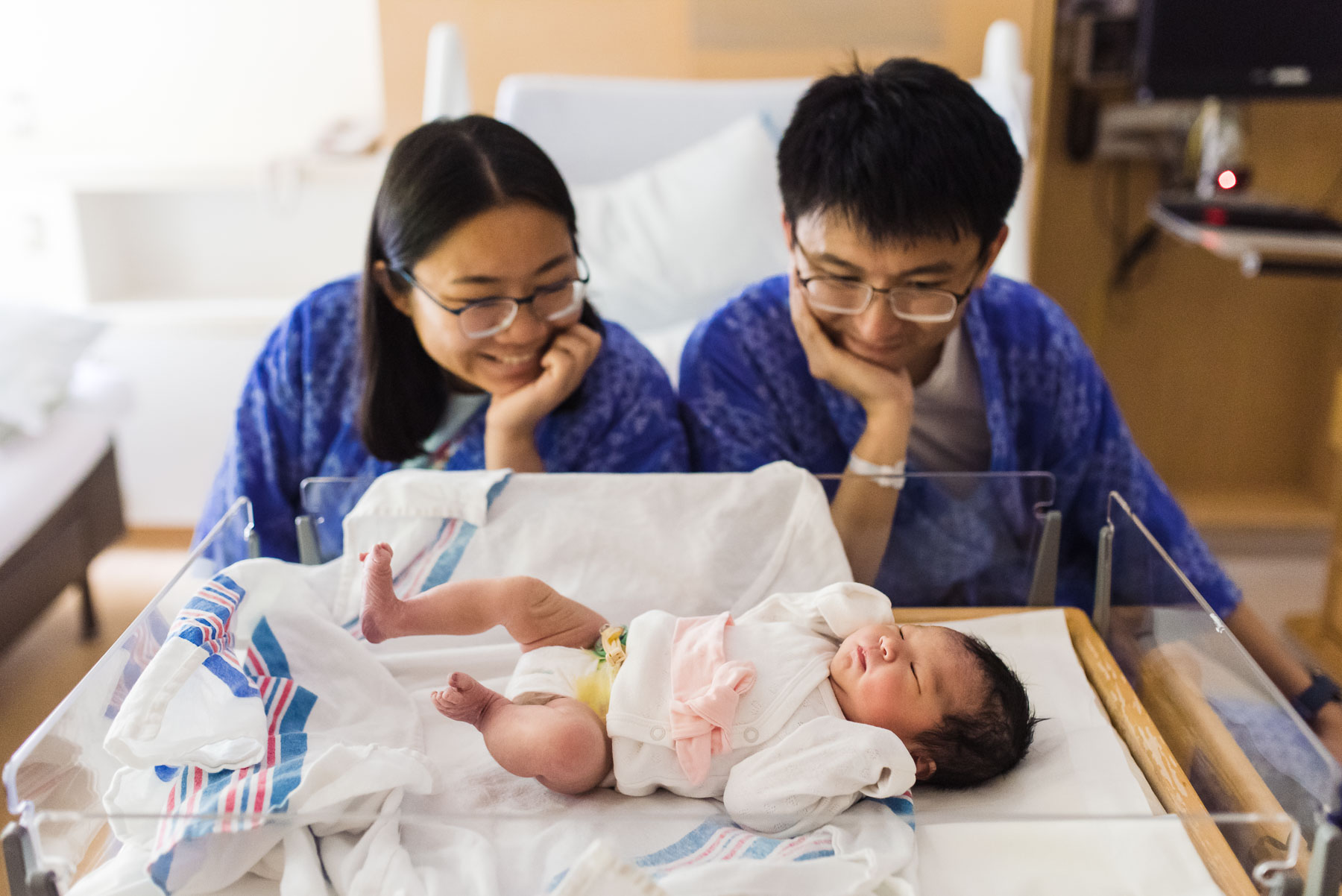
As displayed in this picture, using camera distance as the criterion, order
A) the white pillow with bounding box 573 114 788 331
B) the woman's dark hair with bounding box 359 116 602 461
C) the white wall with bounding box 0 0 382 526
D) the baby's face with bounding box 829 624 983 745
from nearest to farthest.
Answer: the baby's face with bounding box 829 624 983 745 → the woman's dark hair with bounding box 359 116 602 461 → the white pillow with bounding box 573 114 788 331 → the white wall with bounding box 0 0 382 526

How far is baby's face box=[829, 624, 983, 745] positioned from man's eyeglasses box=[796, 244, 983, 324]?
0.37 meters

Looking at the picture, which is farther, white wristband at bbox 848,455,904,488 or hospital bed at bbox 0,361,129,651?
hospital bed at bbox 0,361,129,651

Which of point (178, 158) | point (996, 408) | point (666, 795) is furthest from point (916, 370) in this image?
point (178, 158)

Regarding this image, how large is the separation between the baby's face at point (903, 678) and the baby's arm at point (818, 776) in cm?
7

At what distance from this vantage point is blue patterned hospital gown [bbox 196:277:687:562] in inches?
50.5

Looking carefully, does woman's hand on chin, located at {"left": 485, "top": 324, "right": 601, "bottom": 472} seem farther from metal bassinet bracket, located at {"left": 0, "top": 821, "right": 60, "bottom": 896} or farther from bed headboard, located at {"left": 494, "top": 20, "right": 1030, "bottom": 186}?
bed headboard, located at {"left": 494, "top": 20, "right": 1030, "bottom": 186}

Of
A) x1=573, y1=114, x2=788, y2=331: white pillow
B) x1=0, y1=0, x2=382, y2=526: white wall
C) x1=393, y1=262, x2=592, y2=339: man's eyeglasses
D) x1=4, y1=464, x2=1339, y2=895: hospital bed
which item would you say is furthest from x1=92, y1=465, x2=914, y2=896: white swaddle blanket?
x1=0, y1=0, x2=382, y2=526: white wall

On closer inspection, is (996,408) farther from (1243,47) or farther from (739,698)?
(1243,47)

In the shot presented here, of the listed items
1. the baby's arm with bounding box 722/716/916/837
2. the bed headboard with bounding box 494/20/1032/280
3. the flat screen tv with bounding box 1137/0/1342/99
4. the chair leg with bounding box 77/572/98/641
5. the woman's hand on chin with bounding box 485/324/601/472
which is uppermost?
the flat screen tv with bounding box 1137/0/1342/99

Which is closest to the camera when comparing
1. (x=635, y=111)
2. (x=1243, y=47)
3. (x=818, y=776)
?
(x=818, y=776)

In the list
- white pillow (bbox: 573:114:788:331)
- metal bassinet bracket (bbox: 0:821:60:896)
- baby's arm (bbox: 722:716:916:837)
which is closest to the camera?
metal bassinet bracket (bbox: 0:821:60:896)

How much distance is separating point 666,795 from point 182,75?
2.48 metres

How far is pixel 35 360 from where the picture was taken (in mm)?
1996

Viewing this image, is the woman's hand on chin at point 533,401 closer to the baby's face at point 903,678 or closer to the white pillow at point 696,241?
the baby's face at point 903,678
